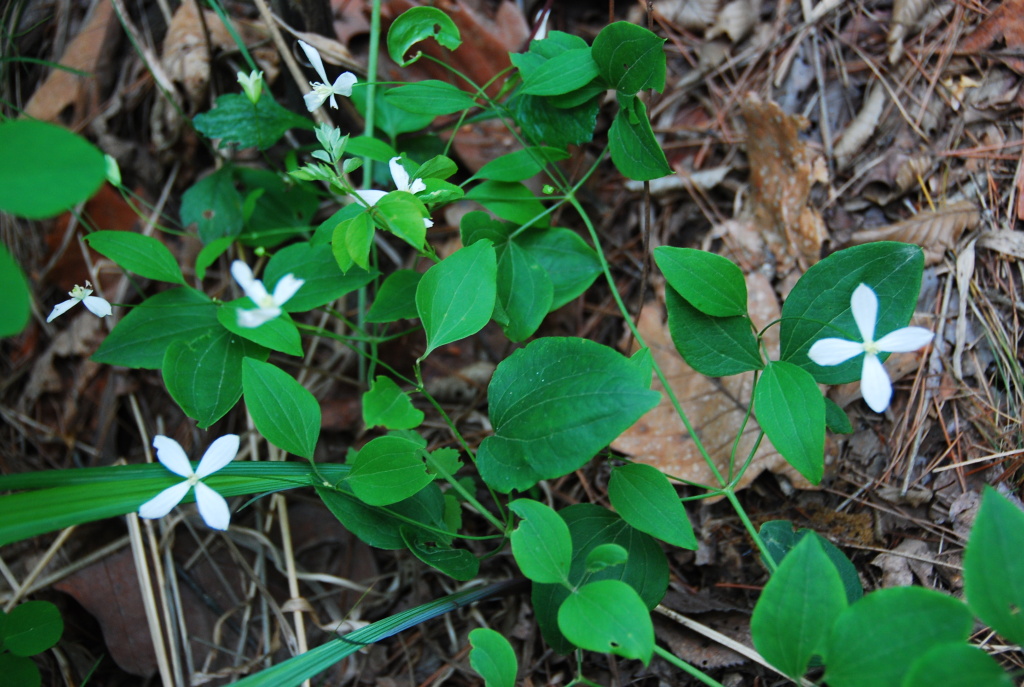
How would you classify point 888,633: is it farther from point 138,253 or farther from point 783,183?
point 138,253

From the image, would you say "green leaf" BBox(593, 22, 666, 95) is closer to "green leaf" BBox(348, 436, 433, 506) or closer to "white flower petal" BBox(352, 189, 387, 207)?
"white flower petal" BBox(352, 189, 387, 207)

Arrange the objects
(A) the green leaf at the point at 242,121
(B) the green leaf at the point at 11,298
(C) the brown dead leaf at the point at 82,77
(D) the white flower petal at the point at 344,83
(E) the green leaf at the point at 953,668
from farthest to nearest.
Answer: (C) the brown dead leaf at the point at 82,77
(A) the green leaf at the point at 242,121
(D) the white flower petal at the point at 344,83
(B) the green leaf at the point at 11,298
(E) the green leaf at the point at 953,668

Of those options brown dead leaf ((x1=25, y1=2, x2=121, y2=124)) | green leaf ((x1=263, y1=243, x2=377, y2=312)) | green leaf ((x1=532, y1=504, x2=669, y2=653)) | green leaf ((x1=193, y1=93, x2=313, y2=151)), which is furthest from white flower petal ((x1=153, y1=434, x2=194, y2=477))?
brown dead leaf ((x1=25, y1=2, x2=121, y2=124))

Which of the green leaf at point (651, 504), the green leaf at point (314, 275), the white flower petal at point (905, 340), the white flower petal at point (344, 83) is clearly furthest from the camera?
the green leaf at point (314, 275)

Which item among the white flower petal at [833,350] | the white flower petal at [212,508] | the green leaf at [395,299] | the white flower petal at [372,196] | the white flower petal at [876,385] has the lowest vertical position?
the white flower petal at [212,508]

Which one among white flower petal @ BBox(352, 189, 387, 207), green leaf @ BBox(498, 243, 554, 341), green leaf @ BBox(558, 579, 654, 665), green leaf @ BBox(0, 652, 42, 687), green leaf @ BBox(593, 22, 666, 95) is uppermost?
green leaf @ BBox(593, 22, 666, 95)

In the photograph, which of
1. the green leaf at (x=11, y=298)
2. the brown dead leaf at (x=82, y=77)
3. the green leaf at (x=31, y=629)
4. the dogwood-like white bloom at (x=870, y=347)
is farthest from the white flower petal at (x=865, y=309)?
the brown dead leaf at (x=82, y=77)

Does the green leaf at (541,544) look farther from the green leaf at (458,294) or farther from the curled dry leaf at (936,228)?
the curled dry leaf at (936,228)
